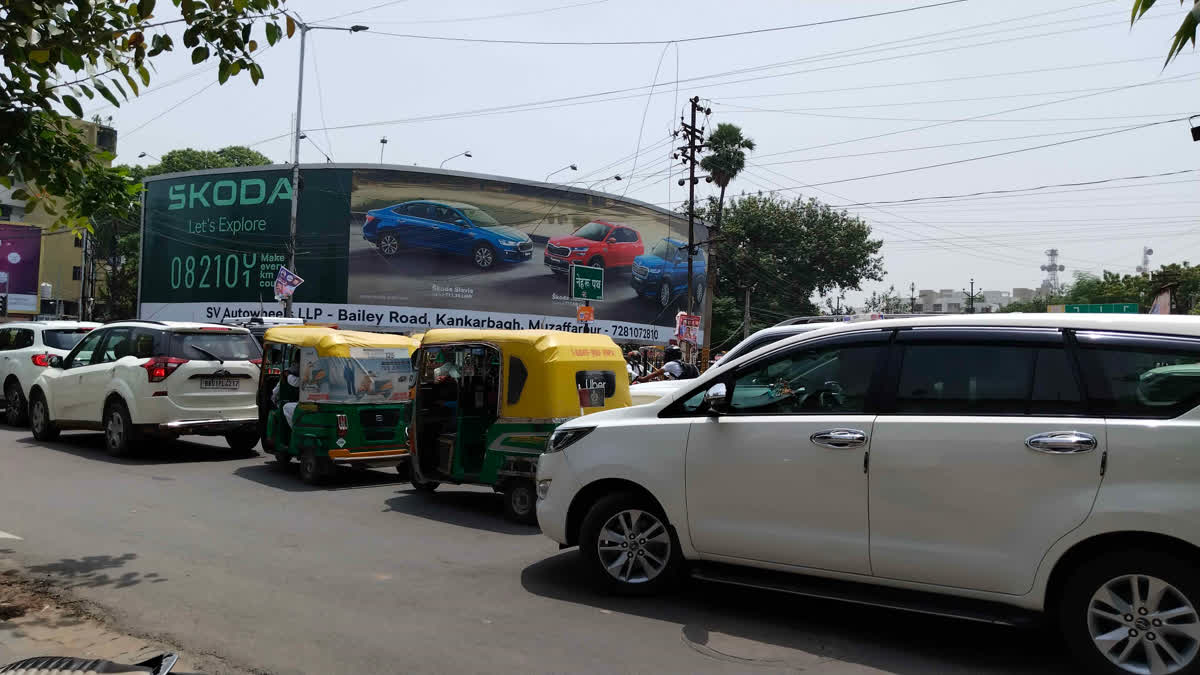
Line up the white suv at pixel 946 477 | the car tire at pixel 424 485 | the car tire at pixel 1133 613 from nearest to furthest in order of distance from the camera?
1. the car tire at pixel 1133 613
2. the white suv at pixel 946 477
3. the car tire at pixel 424 485

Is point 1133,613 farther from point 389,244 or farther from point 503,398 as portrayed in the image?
point 389,244

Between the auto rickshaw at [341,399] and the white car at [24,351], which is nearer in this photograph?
the auto rickshaw at [341,399]

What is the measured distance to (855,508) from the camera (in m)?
5.03

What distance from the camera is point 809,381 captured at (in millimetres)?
5434

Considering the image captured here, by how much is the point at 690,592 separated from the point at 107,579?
4.03 m

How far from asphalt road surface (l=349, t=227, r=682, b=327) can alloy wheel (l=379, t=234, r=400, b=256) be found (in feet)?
0.83

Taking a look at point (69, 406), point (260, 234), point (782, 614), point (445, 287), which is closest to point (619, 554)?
point (782, 614)

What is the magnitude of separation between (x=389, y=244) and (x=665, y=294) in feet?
48.7

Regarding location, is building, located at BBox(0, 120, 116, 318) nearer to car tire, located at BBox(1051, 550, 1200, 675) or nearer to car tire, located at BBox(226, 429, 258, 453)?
car tire, located at BBox(226, 429, 258, 453)

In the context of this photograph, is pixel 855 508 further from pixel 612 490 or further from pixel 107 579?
pixel 107 579

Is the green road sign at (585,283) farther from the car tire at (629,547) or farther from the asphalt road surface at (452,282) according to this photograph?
the car tire at (629,547)

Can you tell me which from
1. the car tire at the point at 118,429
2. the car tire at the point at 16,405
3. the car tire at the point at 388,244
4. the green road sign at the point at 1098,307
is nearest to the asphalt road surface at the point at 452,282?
the car tire at the point at 388,244

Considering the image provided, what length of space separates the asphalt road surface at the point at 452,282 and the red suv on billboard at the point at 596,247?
615mm

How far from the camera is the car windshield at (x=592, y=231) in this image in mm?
43906
